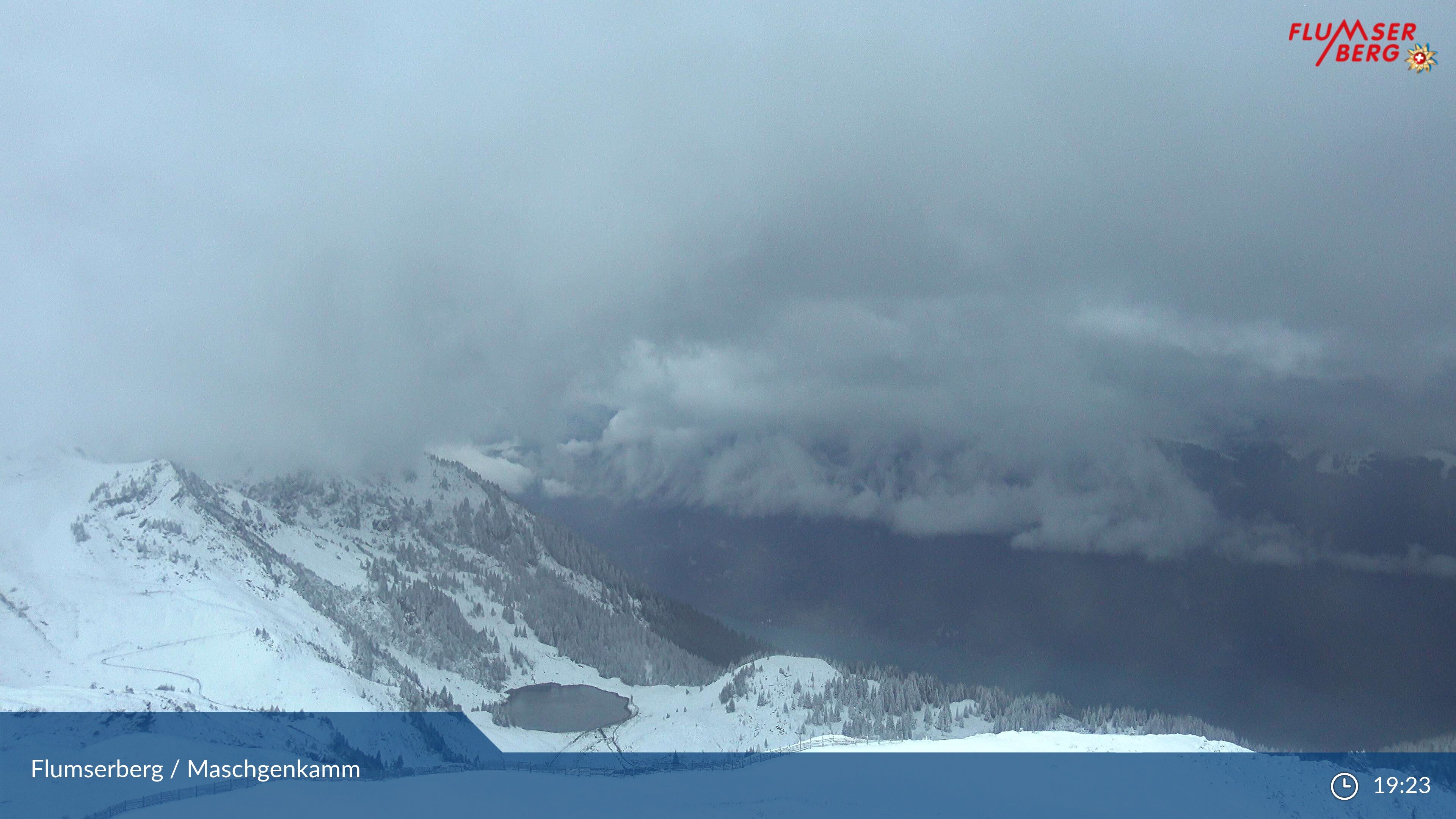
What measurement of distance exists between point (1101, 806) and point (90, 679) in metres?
175

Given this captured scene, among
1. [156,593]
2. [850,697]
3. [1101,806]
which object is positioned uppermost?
[156,593]

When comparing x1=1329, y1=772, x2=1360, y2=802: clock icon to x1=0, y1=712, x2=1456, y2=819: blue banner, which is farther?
x1=1329, y1=772, x2=1360, y2=802: clock icon

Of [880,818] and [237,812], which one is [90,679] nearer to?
[237,812]

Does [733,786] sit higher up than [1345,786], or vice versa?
[733,786]

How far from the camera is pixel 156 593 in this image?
200 meters

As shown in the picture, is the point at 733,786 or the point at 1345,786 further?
the point at 1345,786

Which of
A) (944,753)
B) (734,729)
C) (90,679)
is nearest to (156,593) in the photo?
(90,679)

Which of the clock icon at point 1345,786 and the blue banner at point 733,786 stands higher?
the blue banner at point 733,786

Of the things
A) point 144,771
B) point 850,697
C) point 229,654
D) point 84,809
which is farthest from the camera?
point 850,697

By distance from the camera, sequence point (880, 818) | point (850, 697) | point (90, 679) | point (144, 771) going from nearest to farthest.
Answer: point (880, 818)
point (144, 771)
point (90, 679)
point (850, 697)

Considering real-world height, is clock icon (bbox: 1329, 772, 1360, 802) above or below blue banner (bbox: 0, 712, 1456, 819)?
below

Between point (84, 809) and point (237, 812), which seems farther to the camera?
point (84, 809)

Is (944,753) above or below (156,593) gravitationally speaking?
below

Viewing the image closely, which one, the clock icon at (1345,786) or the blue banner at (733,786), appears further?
the clock icon at (1345,786)
